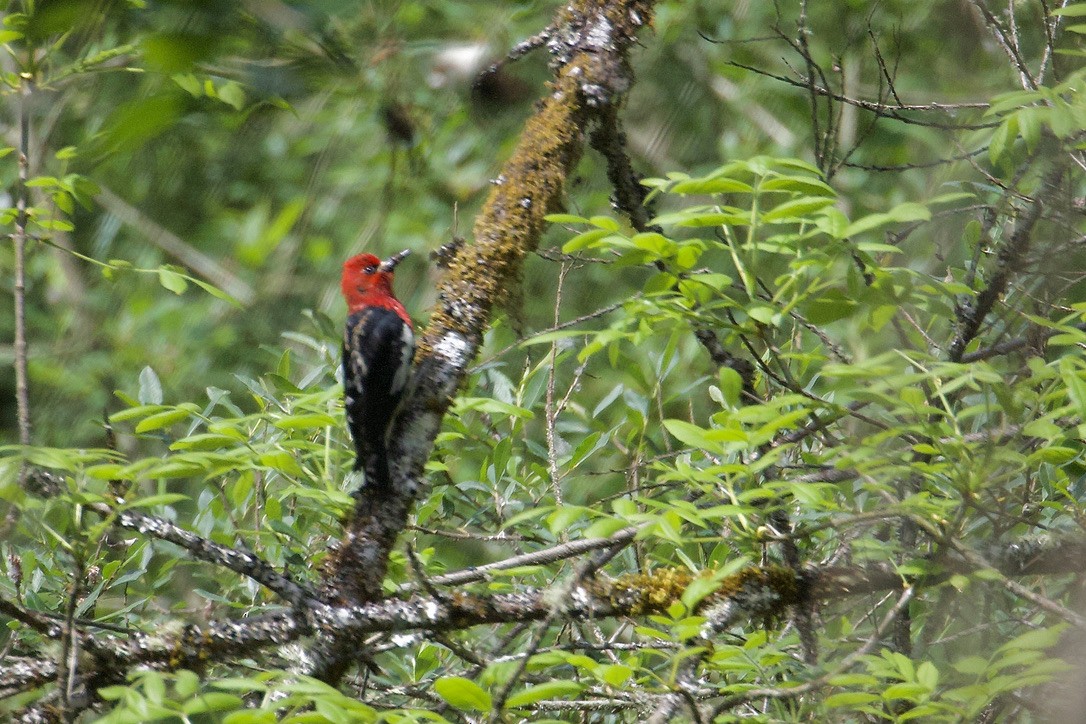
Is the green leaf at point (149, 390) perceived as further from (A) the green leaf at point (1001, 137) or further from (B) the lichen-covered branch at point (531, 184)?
(A) the green leaf at point (1001, 137)

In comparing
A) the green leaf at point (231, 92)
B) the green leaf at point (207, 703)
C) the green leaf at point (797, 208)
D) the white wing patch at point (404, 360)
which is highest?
the green leaf at point (231, 92)

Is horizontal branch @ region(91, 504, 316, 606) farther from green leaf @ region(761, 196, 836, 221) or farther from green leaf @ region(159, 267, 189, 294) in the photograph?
green leaf @ region(761, 196, 836, 221)

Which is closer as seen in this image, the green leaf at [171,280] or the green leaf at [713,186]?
the green leaf at [713,186]

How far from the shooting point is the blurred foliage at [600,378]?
137cm

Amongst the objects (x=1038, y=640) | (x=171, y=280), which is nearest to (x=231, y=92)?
(x=171, y=280)

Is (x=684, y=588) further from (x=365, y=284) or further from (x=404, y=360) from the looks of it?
(x=365, y=284)

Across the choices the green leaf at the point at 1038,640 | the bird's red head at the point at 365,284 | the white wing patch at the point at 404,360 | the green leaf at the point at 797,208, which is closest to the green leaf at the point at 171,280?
the white wing patch at the point at 404,360

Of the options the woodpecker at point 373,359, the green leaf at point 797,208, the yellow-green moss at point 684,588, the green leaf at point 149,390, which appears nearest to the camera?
the green leaf at point 797,208

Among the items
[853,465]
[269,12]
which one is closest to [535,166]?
[853,465]

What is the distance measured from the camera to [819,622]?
2.25m

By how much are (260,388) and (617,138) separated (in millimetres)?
1151

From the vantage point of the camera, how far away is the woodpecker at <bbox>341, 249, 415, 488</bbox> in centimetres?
223

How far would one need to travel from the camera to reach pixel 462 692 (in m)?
1.45

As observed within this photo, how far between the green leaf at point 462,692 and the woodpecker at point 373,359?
0.69 m
